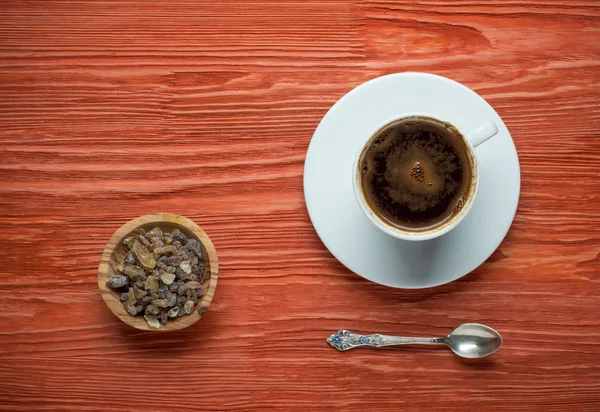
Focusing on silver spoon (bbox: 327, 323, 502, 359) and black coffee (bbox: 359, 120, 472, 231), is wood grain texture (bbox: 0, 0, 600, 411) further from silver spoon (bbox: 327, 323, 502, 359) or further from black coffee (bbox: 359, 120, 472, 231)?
black coffee (bbox: 359, 120, 472, 231)

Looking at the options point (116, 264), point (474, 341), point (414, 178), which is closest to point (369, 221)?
point (414, 178)

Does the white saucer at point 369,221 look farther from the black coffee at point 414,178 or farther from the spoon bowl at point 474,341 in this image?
the spoon bowl at point 474,341

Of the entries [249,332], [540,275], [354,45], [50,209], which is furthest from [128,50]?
[540,275]

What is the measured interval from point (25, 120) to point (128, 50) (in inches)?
10.5

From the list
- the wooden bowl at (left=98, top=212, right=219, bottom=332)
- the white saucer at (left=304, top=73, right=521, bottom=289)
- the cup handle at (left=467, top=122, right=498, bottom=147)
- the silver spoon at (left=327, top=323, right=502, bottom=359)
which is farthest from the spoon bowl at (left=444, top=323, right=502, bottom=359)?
the wooden bowl at (left=98, top=212, right=219, bottom=332)

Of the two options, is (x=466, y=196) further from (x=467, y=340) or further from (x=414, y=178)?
(x=467, y=340)

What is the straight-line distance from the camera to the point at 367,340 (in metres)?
1.34

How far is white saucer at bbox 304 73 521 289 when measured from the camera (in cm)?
123

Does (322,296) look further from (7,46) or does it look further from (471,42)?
(7,46)

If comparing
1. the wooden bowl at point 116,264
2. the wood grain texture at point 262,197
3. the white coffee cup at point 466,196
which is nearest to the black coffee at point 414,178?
the white coffee cup at point 466,196

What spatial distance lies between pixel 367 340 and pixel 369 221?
27 centimetres

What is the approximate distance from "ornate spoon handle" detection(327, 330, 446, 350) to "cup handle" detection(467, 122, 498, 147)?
0.44 m

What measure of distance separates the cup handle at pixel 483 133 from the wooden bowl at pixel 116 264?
21.5 inches

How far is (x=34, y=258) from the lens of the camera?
4.49ft
